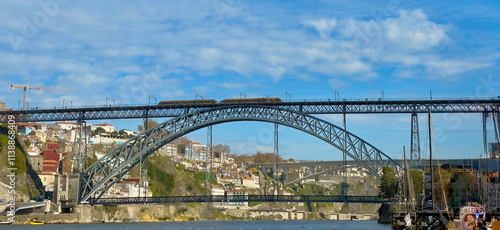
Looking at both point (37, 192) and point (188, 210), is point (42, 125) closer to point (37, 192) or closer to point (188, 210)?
point (188, 210)

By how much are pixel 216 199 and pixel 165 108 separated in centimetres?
1094

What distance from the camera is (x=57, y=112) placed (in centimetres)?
7244

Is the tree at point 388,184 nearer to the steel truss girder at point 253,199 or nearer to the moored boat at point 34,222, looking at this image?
the steel truss girder at point 253,199

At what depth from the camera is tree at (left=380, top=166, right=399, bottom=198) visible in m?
66.2

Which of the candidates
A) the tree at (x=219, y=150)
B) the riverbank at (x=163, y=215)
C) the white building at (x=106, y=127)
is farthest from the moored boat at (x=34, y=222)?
the tree at (x=219, y=150)

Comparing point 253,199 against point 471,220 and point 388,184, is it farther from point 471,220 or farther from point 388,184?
point 471,220

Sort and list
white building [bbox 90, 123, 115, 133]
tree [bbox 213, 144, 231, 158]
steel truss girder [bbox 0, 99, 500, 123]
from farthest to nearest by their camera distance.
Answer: tree [bbox 213, 144, 231, 158] < white building [bbox 90, 123, 115, 133] < steel truss girder [bbox 0, 99, 500, 123]

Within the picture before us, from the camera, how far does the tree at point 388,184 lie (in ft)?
217

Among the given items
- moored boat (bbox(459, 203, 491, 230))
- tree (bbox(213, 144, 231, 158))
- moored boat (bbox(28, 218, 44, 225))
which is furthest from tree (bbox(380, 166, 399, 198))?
tree (bbox(213, 144, 231, 158))

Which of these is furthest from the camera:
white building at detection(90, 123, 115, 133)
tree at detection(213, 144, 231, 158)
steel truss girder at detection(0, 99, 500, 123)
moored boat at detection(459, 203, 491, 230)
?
tree at detection(213, 144, 231, 158)

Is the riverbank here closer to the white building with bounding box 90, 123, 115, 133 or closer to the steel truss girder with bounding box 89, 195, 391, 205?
the steel truss girder with bounding box 89, 195, 391, 205

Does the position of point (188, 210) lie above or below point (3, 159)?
below

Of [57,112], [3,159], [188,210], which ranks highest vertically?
[57,112]

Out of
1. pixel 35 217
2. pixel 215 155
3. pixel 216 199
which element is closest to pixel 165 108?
pixel 216 199
